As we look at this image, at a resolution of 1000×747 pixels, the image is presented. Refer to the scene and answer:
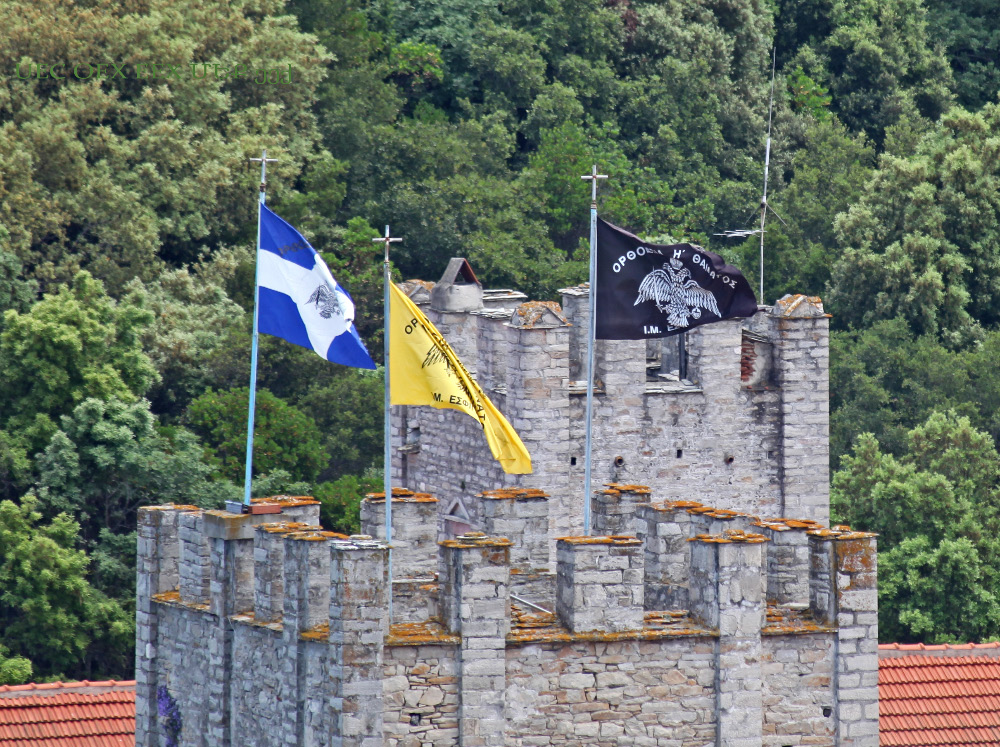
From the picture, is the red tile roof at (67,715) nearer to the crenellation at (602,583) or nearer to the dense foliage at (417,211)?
the crenellation at (602,583)

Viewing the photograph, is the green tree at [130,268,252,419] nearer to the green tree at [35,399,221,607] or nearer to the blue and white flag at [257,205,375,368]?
the green tree at [35,399,221,607]

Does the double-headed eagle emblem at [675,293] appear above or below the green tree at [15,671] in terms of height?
above

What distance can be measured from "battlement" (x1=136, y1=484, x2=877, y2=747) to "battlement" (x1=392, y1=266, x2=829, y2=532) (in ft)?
18.5

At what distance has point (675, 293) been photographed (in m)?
32.5

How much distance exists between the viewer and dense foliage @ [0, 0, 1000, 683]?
2217 inches

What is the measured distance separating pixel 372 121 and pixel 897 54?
1895 centimetres

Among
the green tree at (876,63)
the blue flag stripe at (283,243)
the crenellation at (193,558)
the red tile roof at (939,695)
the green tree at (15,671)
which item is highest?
the green tree at (876,63)

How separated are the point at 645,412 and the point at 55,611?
20011 mm

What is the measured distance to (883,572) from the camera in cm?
5516

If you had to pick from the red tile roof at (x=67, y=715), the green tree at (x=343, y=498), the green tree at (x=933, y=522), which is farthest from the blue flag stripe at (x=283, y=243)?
the green tree at (x=933, y=522)

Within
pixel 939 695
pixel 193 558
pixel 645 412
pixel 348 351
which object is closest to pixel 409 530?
pixel 348 351

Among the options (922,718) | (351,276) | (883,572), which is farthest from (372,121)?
(922,718)

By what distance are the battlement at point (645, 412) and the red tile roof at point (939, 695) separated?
2.57 meters

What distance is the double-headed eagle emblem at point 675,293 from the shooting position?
1273 inches
